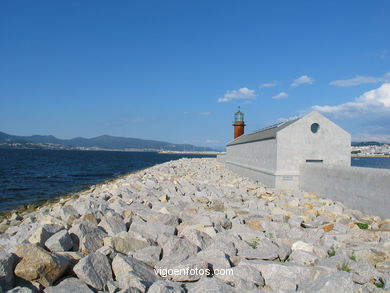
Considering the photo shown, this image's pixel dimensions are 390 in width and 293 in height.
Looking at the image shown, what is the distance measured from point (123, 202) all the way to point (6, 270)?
4702 millimetres

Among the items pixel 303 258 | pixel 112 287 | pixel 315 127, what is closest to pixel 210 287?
pixel 112 287

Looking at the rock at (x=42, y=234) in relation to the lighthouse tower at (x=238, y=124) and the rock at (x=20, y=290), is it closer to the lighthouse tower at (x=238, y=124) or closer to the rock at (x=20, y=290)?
the rock at (x=20, y=290)

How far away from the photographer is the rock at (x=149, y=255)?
14.3ft

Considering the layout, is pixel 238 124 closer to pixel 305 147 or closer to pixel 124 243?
pixel 305 147

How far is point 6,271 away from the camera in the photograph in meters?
3.33

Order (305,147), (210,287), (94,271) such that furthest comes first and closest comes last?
(305,147), (94,271), (210,287)

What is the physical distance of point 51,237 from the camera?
4438 mm

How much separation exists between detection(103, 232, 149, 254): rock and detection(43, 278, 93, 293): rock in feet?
3.77

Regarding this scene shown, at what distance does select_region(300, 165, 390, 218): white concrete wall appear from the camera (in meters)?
7.78

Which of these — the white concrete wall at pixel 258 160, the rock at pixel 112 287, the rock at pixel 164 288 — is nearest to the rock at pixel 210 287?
the rock at pixel 164 288

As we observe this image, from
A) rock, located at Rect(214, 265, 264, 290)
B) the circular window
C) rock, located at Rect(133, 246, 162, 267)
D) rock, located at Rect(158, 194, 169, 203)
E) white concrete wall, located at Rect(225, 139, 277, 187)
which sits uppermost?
the circular window

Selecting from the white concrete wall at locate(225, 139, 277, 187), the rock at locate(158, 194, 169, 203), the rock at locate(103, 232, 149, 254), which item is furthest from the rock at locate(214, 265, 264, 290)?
the white concrete wall at locate(225, 139, 277, 187)

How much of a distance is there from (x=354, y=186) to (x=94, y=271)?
7920mm

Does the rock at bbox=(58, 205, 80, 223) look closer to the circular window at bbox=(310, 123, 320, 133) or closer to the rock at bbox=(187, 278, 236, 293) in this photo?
the rock at bbox=(187, 278, 236, 293)
